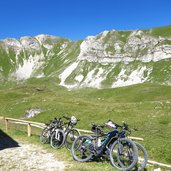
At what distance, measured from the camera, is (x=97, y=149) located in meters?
18.7

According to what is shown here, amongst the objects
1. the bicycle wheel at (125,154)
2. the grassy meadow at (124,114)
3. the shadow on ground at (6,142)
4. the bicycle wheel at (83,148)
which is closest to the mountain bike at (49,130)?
the shadow on ground at (6,142)

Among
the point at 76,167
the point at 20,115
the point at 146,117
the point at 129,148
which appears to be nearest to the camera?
the point at 129,148

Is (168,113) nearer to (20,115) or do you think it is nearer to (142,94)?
(20,115)

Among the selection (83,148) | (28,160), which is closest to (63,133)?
(28,160)

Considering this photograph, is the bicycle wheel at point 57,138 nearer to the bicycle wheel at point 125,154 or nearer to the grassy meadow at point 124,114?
the grassy meadow at point 124,114

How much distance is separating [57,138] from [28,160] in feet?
15.1

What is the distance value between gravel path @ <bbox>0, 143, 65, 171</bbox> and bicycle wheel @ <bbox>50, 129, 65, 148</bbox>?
102 centimetres

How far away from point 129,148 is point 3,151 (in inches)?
414

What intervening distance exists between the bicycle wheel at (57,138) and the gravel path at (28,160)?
102 cm

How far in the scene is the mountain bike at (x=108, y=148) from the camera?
54.6 ft


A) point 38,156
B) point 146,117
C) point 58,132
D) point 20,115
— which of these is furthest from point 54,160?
point 20,115

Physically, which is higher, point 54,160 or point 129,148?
point 129,148

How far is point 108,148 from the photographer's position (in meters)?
18.0

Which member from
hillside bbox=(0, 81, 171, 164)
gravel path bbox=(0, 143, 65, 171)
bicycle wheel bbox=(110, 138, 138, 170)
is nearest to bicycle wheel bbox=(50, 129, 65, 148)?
gravel path bbox=(0, 143, 65, 171)
